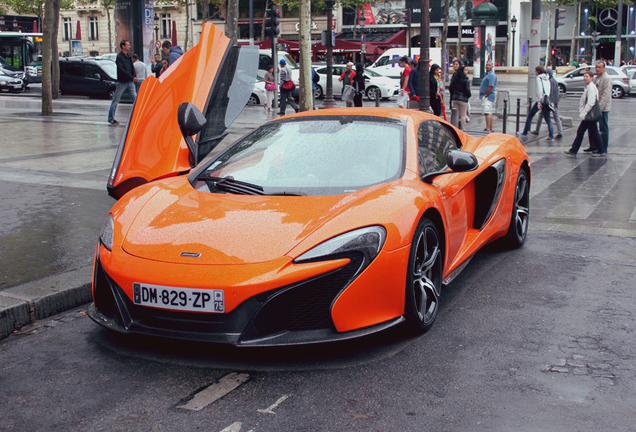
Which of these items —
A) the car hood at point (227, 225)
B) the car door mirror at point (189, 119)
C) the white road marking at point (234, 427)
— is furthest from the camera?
the car door mirror at point (189, 119)

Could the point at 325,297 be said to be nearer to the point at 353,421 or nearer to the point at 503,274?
the point at 353,421

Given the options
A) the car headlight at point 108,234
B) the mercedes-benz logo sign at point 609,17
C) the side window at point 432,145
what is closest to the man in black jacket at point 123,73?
the side window at point 432,145

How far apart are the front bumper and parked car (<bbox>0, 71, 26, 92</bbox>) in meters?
32.7

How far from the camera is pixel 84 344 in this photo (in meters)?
3.89

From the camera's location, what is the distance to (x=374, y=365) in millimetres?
3504

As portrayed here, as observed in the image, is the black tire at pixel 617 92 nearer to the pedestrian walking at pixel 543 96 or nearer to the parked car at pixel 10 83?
the pedestrian walking at pixel 543 96

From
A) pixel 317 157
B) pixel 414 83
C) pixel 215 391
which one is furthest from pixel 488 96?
pixel 215 391

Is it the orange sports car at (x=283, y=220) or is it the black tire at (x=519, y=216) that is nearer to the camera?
the orange sports car at (x=283, y=220)

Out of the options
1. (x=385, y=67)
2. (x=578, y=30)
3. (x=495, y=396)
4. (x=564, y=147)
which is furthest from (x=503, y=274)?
(x=578, y=30)

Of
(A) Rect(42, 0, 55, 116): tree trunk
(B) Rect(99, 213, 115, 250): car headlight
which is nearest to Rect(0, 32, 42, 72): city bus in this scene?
(A) Rect(42, 0, 55, 116): tree trunk

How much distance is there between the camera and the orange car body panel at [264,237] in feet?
10.9

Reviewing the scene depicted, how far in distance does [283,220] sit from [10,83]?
108 ft

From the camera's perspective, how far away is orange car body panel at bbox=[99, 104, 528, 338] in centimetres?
331

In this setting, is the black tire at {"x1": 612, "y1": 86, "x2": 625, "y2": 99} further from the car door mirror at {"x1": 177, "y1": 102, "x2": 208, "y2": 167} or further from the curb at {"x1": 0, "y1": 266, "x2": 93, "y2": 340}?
the curb at {"x1": 0, "y1": 266, "x2": 93, "y2": 340}
